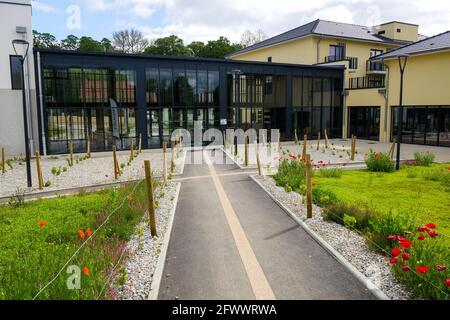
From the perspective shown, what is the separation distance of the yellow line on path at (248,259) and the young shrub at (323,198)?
243 cm

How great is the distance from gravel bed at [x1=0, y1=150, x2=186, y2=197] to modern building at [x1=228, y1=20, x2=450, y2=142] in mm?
16403

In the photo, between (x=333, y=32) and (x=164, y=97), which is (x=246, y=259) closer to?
(x=164, y=97)

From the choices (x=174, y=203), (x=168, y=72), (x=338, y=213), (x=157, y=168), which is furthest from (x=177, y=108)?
(x=338, y=213)

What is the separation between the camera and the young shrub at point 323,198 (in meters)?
10.2

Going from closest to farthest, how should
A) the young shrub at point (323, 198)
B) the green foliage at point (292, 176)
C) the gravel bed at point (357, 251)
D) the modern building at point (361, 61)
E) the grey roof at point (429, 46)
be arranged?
1. the gravel bed at point (357, 251)
2. the young shrub at point (323, 198)
3. the green foliage at point (292, 176)
4. the grey roof at point (429, 46)
5. the modern building at point (361, 61)

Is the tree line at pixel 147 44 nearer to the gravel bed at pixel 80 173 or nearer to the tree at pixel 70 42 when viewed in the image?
the tree at pixel 70 42

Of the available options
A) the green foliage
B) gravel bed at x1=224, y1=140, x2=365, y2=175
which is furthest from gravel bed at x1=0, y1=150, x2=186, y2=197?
the green foliage

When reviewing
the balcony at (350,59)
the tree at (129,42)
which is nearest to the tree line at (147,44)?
the tree at (129,42)

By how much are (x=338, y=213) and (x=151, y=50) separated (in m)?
54.3

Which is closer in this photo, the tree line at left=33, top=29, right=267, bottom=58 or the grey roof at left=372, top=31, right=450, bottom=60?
the grey roof at left=372, top=31, right=450, bottom=60

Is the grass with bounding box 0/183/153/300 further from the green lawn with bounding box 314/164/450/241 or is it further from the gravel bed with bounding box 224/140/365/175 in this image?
the gravel bed with bounding box 224/140/365/175

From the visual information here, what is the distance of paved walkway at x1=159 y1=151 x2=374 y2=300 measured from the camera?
5.80m

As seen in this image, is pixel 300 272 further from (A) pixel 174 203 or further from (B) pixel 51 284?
(A) pixel 174 203
